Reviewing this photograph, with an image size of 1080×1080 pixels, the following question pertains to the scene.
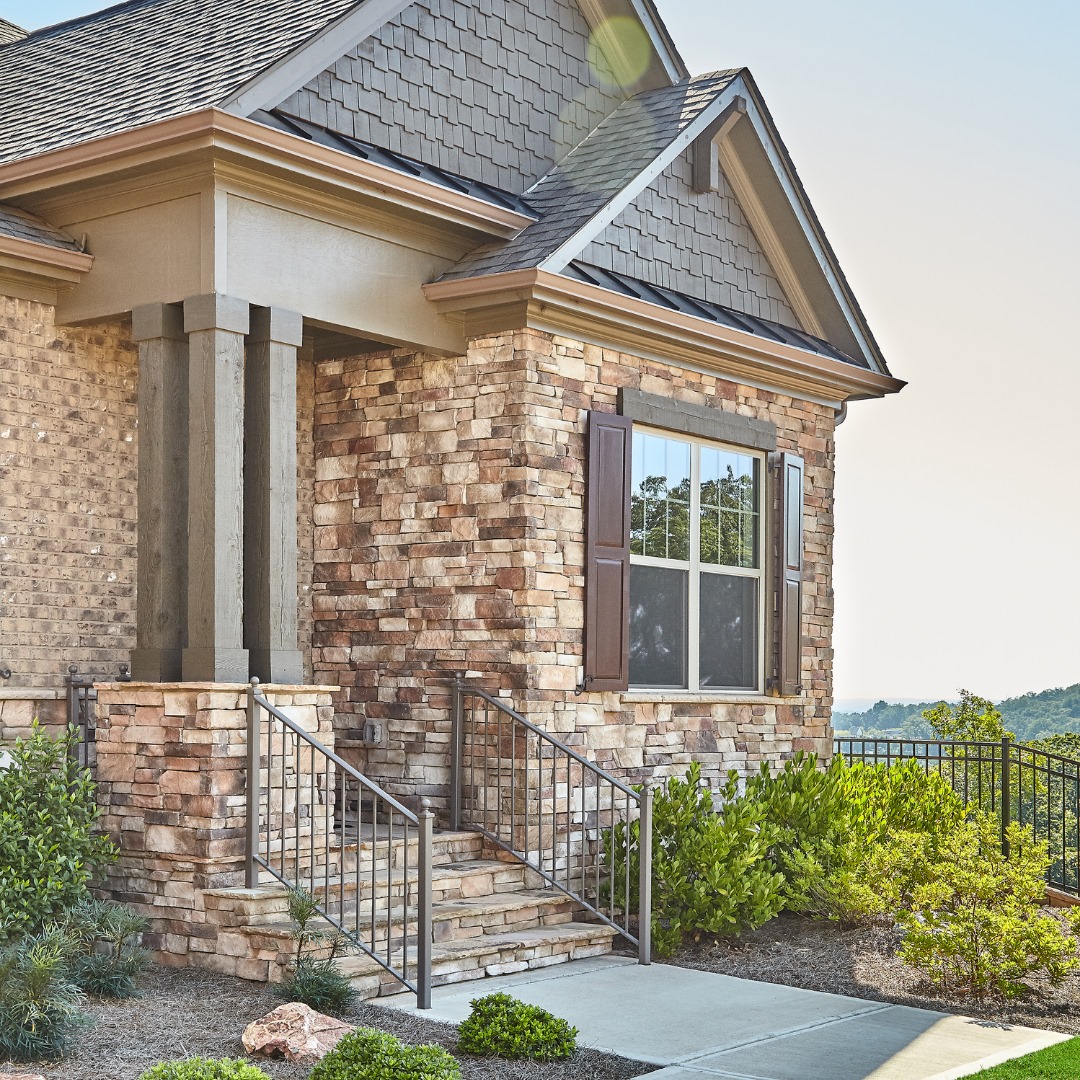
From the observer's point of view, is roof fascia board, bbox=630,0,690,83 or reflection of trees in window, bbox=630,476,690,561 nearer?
reflection of trees in window, bbox=630,476,690,561

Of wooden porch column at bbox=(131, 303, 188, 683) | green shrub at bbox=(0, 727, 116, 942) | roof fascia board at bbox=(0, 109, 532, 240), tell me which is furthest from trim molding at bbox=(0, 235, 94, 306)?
green shrub at bbox=(0, 727, 116, 942)

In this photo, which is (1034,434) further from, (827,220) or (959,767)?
(827,220)

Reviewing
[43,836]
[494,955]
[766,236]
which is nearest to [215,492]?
[43,836]

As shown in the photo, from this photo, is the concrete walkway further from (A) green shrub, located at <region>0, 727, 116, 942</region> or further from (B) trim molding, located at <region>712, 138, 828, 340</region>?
(B) trim molding, located at <region>712, 138, 828, 340</region>

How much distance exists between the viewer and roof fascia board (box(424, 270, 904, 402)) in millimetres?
9008

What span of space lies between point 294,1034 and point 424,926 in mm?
1088

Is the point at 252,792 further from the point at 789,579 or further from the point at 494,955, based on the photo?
the point at 789,579

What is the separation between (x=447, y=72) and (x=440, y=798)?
490 cm

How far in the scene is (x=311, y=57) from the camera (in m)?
8.66

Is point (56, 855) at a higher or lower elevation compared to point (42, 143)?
lower

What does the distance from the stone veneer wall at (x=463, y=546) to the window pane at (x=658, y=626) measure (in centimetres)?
21

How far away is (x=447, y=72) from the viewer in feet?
32.9

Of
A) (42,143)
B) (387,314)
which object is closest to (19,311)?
(42,143)

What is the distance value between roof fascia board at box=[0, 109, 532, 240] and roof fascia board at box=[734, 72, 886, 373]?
2.95 metres
